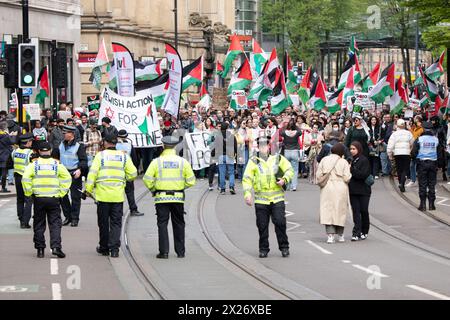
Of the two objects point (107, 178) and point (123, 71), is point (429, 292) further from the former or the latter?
point (123, 71)

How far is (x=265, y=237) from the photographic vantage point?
19.2 m

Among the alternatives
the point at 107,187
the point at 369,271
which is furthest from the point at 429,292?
the point at 107,187

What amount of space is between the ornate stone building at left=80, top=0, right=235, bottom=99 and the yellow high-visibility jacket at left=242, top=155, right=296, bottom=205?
30709mm

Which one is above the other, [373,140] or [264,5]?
[264,5]

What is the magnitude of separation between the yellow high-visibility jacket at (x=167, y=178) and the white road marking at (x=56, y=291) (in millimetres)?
3264

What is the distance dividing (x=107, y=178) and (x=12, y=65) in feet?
41.8

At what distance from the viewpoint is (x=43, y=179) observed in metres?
19.1

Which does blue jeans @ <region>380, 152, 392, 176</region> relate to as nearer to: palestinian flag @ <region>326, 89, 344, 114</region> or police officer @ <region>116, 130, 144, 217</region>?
palestinian flag @ <region>326, 89, 344, 114</region>

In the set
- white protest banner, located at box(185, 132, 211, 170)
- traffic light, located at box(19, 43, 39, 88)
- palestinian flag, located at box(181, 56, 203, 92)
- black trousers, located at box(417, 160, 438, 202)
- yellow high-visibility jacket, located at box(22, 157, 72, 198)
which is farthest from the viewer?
palestinian flag, located at box(181, 56, 203, 92)

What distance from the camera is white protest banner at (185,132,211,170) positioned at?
34406 mm

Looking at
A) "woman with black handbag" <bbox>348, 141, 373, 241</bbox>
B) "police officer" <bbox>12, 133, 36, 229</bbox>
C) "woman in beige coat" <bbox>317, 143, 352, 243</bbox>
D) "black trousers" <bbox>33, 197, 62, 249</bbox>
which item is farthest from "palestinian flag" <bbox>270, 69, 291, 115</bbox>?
"black trousers" <bbox>33, 197, 62, 249</bbox>
